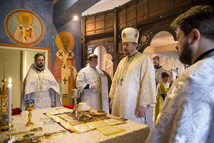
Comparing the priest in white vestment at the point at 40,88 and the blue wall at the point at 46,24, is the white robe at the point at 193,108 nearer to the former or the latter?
the priest in white vestment at the point at 40,88

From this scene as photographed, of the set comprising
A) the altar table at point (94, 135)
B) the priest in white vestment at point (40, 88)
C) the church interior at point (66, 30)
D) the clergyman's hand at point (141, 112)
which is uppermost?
the church interior at point (66, 30)

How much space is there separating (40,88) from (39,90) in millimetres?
53

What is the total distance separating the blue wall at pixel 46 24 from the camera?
4.33 meters

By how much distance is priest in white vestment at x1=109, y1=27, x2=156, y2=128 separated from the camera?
2.54 m

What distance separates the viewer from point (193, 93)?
0.78 m

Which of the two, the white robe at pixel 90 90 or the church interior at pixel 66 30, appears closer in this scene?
the church interior at pixel 66 30

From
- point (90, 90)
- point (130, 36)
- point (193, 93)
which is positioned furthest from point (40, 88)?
point (193, 93)

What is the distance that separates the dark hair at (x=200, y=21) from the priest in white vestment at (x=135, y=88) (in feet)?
5.43

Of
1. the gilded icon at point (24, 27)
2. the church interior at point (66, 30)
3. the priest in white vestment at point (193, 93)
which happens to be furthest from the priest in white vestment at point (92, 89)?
the priest in white vestment at point (193, 93)

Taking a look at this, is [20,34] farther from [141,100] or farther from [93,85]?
[141,100]

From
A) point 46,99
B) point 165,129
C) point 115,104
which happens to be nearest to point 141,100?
point 115,104

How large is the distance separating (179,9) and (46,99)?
11.7 feet

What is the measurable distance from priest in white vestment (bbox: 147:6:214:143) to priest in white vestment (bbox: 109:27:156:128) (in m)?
1.59

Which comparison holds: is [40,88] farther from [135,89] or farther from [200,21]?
[200,21]
